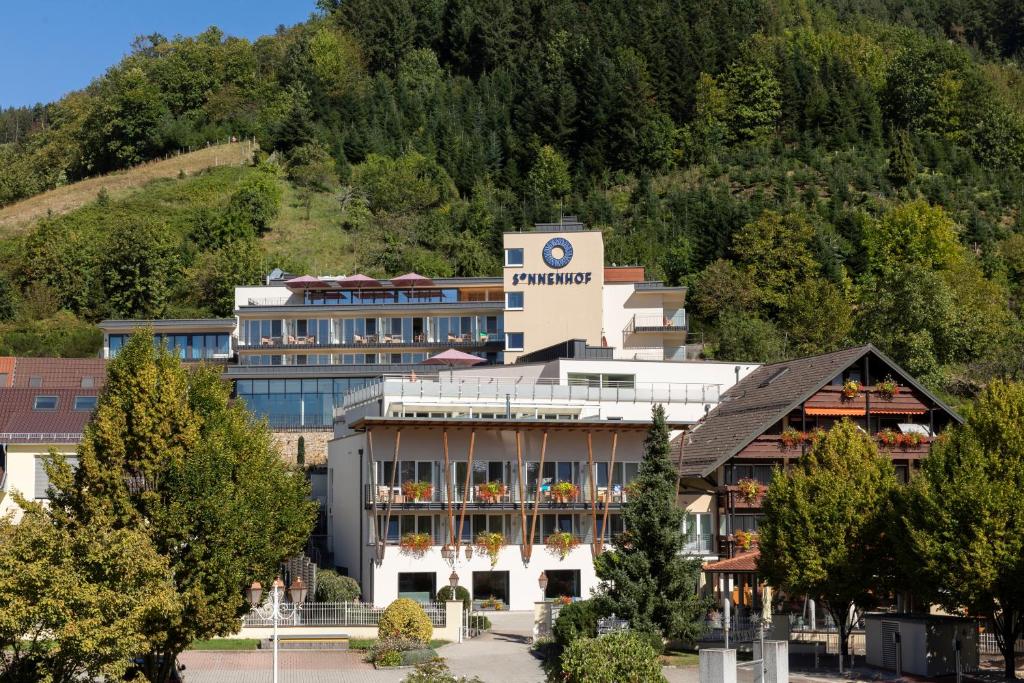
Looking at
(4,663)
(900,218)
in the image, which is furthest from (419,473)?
(900,218)

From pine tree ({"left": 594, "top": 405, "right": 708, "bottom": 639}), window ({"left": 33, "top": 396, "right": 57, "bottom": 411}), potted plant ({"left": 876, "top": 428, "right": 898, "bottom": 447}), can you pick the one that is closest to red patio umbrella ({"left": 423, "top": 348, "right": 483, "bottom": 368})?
window ({"left": 33, "top": 396, "right": 57, "bottom": 411})

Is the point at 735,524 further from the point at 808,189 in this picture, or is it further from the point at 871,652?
the point at 808,189

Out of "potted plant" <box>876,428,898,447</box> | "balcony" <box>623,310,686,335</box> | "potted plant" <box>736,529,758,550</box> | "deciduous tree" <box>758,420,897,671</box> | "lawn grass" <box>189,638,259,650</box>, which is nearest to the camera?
"deciduous tree" <box>758,420,897,671</box>

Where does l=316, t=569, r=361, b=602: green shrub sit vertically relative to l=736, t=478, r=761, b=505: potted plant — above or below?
below

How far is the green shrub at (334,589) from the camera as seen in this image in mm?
51219

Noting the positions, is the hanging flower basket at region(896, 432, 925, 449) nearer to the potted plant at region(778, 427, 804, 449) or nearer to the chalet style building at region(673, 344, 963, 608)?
the chalet style building at region(673, 344, 963, 608)

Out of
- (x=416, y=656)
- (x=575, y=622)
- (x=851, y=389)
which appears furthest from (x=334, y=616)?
(x=851, y=389)

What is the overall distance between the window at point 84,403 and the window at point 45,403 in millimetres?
925

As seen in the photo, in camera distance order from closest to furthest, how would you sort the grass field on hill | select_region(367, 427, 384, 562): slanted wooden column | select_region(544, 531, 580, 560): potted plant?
select_region(367, 427, 384, 562): slanted wooden column, select_region(544, 531, 580, 560): potted plant, the grass field on hill

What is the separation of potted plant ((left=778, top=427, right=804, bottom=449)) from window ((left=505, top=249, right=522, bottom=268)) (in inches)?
1370

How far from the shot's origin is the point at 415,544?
5534 centimetres

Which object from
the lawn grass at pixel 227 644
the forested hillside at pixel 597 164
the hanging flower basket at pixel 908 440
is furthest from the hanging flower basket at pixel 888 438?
the lawn grass at pixel 227 644

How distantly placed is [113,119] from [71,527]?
121 metres

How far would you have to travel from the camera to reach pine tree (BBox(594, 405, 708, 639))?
43.8m
